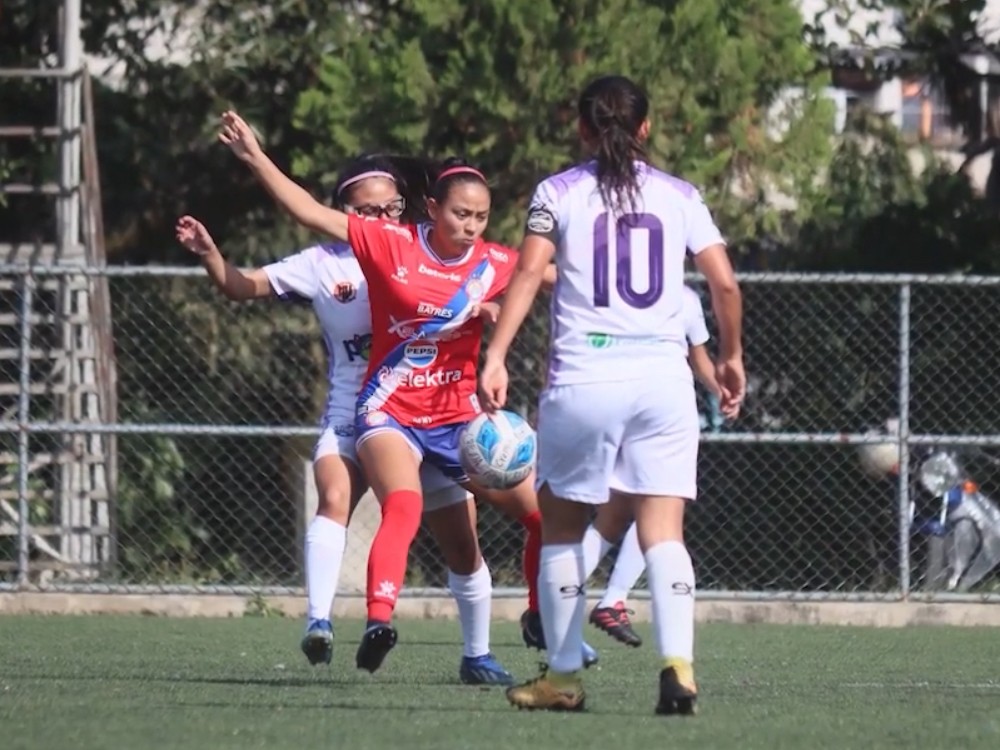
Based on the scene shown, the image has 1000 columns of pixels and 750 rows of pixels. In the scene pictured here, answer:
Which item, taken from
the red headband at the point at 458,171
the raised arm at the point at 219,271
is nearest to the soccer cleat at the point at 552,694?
the red headband at the point at 458,171

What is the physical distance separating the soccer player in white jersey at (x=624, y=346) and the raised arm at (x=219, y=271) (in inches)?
68.6

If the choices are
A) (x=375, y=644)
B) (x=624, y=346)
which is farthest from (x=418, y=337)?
(x=624, y=346)

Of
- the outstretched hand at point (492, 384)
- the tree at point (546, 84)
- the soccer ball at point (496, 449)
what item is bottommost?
the soccer ball at point (496, 449)

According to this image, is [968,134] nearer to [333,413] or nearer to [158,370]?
[158,370]

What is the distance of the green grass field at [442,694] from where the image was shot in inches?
218

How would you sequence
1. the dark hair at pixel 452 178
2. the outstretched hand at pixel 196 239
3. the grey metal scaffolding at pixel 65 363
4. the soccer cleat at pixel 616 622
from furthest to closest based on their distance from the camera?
the grey metal scaffolding at pixel 65 363
the soccer cleat at pixel 616 622
the outstretched hand at pixel 196 239
the dark hair at pixel 452 178

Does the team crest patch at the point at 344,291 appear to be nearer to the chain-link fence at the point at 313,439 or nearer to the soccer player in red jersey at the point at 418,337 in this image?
the soccer player in red jersey at the point at 418,337

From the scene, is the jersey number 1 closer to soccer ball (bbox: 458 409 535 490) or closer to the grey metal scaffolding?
soccer ball (bbox: 458 409 535 490)

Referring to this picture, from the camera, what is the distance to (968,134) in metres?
14.4

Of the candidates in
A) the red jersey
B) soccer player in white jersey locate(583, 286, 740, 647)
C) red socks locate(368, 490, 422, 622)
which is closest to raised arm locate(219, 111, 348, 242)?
the red jersey

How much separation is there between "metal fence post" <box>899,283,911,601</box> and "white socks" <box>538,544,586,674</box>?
568cm

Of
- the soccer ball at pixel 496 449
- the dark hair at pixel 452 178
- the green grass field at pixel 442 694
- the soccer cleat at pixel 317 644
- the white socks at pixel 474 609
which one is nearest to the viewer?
the green grass field at pixel 442 694

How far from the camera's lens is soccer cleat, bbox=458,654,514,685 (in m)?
7.49

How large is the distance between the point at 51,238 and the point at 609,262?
934 centimetres
